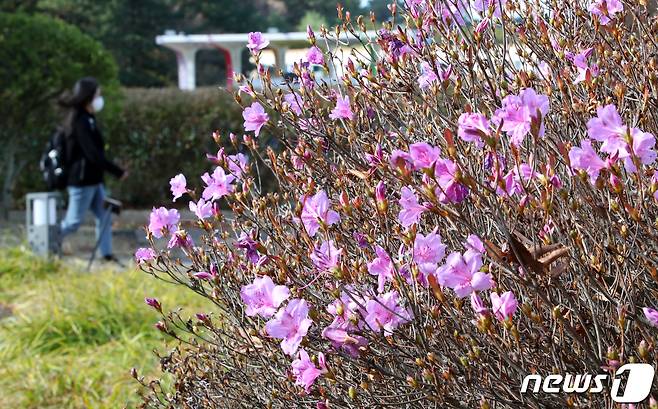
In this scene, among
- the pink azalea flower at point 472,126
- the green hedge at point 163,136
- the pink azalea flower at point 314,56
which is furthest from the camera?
the green hedge at point 163,136

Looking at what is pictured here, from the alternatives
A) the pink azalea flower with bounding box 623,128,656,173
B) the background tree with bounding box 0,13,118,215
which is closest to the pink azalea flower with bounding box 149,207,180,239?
the pink azalea flower with bounding box 623,128,656,173

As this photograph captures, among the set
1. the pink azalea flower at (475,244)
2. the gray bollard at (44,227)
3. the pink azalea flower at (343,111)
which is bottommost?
the pink azalea flower at (475,244)

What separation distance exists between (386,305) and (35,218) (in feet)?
24.2

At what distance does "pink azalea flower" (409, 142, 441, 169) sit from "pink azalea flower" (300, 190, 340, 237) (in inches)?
13.0

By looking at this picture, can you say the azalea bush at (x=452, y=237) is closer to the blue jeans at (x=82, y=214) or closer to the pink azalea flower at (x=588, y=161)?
the pink azalea flower at (x=588, y=161)

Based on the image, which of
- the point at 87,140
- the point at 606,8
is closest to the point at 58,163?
the point at 87,140

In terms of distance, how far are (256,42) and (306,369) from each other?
3.92ft

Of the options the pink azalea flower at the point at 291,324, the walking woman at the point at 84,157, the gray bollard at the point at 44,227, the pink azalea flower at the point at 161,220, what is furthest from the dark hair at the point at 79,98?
the pink azalea flower at the point at 291,324

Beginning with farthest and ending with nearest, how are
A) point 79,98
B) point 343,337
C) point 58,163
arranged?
point 58,163
point 79,98
point 343,337

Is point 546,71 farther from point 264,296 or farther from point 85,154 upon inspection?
point 85,154

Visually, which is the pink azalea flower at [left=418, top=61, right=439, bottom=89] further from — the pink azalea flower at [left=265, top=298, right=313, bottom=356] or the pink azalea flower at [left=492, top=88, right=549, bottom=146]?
the pink azalea flower at [left=265, top=298, right=313, bottom=356]

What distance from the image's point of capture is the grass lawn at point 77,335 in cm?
429

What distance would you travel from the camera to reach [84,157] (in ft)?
28.5

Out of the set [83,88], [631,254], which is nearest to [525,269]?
[631,254]
